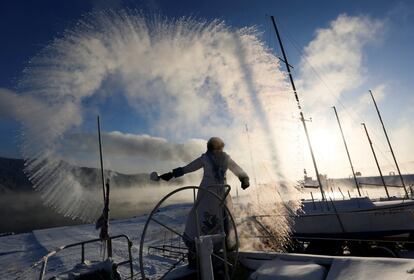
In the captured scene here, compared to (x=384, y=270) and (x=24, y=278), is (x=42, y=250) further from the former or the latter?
(x=384, y=270)

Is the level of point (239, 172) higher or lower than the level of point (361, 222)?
higher

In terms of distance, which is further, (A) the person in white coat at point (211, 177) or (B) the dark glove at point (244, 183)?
(B) the dark glove at point (244, 183)

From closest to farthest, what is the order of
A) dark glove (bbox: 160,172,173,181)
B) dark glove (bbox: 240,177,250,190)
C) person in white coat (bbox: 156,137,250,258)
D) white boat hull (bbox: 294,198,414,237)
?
1. dark glove (bbox: 160,172,173,181)
2. person in white coat (bbox: 156,137,250,258)
3. dark glove (bbox: 240,177,250,190)
4. white boat hull (bbox: 294,198,414,237)

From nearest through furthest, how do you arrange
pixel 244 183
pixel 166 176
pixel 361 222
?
pixel 166 176
pixel 244 183
pixel 361 222

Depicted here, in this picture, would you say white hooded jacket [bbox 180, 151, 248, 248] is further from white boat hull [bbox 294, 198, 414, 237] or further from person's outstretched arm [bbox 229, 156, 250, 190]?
white boat hull [bbox 294, 198, 414, 237]

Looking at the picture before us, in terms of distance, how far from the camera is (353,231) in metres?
12.3

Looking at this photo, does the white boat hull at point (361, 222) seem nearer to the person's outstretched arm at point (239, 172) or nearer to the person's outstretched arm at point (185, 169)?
the person's outstretched arm at point (239, 172)

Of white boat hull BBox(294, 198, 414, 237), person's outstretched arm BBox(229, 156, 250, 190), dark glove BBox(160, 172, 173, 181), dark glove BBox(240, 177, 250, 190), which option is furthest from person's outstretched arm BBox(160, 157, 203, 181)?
white boat hull BBox(294, 198, 414, 237)

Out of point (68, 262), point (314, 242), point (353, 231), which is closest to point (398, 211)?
point (353, 231)

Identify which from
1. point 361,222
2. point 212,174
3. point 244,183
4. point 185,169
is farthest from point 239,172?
point 361,222

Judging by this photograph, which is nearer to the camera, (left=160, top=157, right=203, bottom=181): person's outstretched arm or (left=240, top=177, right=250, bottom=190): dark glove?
(left=160, top=157, right=203, bottom=181): person's outstretched arm

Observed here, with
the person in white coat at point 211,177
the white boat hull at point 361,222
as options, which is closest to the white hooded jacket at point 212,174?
the person in white coat at point 211,177

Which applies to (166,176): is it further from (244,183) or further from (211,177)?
(244,183)

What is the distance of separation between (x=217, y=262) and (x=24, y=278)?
10.7 m
